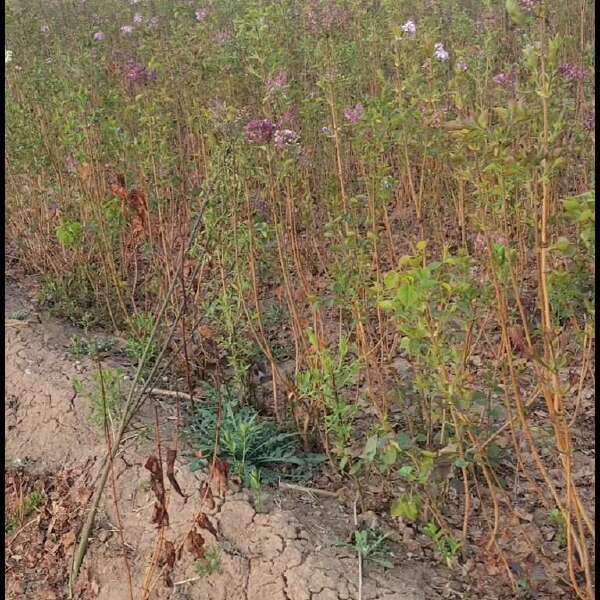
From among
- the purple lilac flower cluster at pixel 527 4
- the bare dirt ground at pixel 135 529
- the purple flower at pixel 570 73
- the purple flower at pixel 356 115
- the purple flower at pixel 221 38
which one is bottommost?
the bare dirt ground at pixel 135 529

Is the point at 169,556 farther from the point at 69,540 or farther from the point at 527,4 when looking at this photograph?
the point at 527,4

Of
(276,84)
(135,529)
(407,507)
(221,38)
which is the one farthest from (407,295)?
(221,38)

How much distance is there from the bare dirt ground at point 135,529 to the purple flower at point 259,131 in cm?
133

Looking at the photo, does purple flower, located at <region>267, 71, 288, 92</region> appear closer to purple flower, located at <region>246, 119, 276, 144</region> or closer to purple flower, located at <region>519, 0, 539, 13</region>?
purple flower, located at <region>246, 119, 276, 144</region>

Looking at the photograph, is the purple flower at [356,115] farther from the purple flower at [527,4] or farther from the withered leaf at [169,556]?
the withered leaf at [169,556]

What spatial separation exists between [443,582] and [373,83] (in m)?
4.07

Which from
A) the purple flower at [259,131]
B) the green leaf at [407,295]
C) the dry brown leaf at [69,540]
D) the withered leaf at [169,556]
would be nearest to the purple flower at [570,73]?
the purple flower at [259,131]

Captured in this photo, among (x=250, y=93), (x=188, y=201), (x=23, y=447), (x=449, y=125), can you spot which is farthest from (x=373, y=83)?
(x=449, y=125)

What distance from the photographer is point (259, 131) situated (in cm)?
290

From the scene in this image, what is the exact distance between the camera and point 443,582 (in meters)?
2.51

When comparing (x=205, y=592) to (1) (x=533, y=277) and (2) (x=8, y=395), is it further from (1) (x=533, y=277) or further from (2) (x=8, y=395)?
(1) (x=533, y=277)

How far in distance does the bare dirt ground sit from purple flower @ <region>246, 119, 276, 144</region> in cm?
133

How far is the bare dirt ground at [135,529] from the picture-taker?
2541 millimetres

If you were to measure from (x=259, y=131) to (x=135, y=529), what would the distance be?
161 cm
